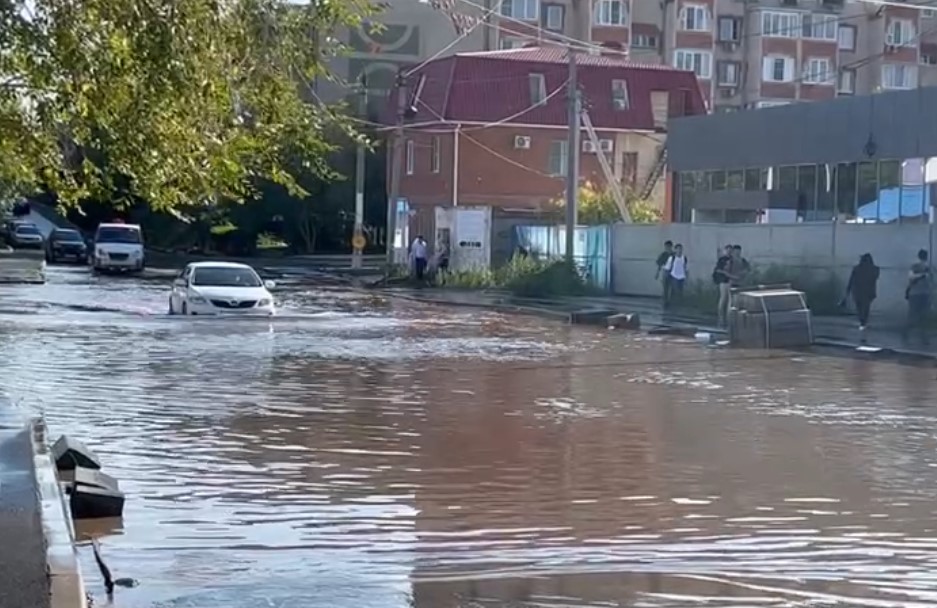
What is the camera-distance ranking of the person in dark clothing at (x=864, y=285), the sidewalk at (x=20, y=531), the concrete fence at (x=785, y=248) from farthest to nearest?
the concrete fence at (x=785, y=248), the person in dark clothing at (x=864, y=285), the sidewalk at (x=20, y=531)

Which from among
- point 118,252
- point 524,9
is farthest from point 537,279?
point 524,9

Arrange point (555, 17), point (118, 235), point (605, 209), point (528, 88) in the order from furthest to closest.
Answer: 1. point (555, 17)
2. point (528, 88)
3. point (118, 235)
4. point (605, 209)

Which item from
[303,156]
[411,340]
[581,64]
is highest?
[581,64]

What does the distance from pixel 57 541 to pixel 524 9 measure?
283ft

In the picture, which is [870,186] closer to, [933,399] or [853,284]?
[853,284]

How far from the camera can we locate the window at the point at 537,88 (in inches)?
2781

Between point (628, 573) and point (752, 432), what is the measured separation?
739 centimetres

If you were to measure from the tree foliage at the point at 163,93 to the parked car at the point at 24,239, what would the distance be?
69.5 metres

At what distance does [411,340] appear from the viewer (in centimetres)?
3028

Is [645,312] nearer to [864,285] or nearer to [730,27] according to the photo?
[864,285]

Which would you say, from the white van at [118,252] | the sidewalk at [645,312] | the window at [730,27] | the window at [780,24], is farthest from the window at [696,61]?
the sidewalk at [645,312]

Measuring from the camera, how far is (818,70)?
97.6 m

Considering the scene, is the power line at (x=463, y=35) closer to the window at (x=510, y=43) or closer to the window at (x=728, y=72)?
the window at (x=510, y=43)

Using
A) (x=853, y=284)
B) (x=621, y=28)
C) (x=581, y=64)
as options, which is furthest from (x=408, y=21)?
(x=853, y=284)
